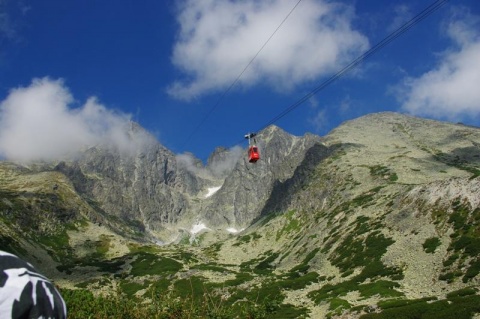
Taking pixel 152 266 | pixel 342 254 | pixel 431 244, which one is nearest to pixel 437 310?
pixel 431 244

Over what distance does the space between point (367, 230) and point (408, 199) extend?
1335cm

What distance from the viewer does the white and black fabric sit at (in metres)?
4.37

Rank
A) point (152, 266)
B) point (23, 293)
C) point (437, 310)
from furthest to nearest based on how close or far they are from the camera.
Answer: point (152, 266), point (437, 310), point (23, 293)

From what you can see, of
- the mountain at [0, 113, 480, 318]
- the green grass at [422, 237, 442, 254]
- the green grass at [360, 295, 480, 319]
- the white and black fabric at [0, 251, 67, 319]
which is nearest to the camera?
the white and black fabric at [0, 251, 67, 319]

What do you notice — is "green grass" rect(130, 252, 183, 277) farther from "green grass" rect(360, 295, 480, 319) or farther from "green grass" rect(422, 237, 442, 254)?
"green grass" rect(360, 295, 480, 319)

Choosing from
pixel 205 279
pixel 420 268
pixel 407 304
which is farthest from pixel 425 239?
pixel 205 279

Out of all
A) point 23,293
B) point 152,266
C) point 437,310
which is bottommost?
point 23,293

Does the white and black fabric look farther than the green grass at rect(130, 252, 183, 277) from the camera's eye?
No

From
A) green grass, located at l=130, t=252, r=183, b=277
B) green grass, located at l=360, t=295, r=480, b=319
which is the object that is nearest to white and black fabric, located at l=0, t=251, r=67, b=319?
green grass, located at l=360, t=295, r=480, b=319

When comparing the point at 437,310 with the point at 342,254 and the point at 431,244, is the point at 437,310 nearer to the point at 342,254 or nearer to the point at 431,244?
the point at 431,244

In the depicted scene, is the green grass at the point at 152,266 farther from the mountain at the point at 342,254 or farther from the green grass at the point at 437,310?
the green grass at the point at 437,310

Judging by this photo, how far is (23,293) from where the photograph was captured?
14.8 feet

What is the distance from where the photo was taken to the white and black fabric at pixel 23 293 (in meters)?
4.37

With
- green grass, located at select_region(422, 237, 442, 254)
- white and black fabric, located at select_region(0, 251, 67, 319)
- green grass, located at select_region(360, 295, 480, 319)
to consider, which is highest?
green grass, located at select_region(422, 237, 442, 254)
